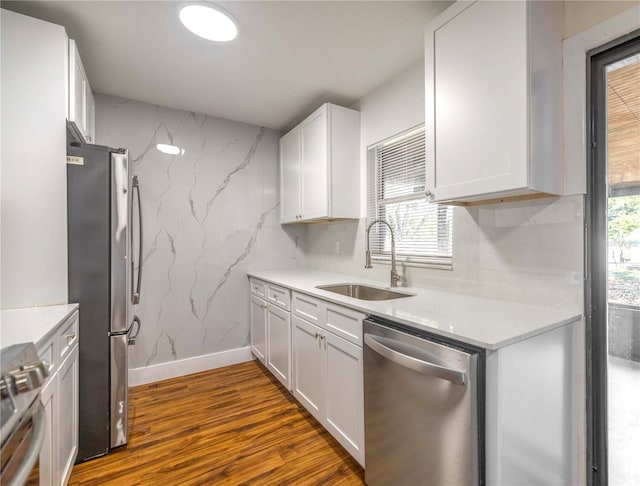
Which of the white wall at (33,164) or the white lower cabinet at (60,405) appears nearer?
the white lower cabinet at (60,405)

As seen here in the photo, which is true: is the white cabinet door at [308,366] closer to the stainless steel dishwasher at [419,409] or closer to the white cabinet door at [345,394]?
the white cabinet door at [345,394]

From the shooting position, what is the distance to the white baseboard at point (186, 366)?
271 centimetres

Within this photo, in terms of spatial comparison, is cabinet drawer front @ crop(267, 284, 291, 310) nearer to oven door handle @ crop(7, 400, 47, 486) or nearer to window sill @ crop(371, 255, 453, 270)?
window sill @ crop(371, 255, 453, 270)

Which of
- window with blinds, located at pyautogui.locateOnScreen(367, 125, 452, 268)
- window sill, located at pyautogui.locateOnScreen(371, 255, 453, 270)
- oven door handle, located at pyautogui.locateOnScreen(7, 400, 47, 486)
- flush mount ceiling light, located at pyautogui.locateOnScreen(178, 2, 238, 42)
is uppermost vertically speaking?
flush mount ceiling light, located at pyautogui.locateOnScreen(178, 2, 238, 42)

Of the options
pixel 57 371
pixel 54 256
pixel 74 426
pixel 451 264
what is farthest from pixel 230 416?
pixel 451 264

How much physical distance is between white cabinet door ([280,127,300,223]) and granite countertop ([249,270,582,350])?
1406 mm

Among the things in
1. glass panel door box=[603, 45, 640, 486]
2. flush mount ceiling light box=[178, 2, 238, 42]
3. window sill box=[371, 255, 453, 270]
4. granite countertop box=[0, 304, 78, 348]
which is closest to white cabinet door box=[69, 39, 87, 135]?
flush mount ceiling light box=[178, 2, 238, 42]

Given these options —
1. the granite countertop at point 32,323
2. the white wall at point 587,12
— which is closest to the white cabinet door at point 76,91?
the granite countertop at point 32,323

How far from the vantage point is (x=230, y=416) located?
2184 mm

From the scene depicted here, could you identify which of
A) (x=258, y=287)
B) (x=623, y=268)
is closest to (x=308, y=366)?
(x=258, y=287)

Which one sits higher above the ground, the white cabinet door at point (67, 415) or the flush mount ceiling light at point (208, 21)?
the flush mount ceiling light at point (208, 21)

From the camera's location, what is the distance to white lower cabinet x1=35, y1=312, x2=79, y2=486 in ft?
3.98

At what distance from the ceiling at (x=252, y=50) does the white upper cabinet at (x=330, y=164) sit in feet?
0.73

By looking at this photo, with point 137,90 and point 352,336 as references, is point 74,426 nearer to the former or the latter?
point 352,336
